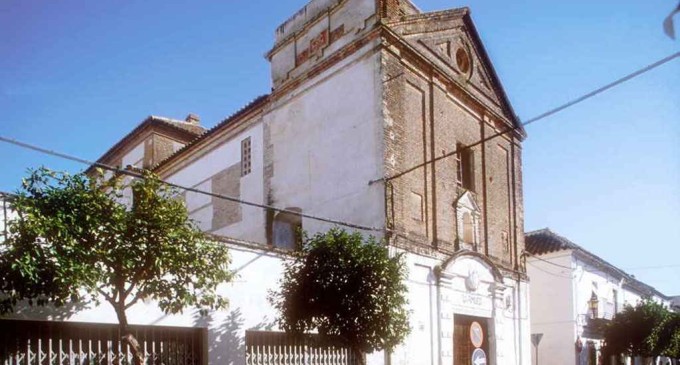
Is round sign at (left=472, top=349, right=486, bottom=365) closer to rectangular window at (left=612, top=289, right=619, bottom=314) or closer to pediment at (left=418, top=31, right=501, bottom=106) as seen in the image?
pediment at (left=418, top=31, right=501, bottom=106)

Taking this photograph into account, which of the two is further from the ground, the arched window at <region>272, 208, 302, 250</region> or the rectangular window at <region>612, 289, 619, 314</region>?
the arched window at <region>272, 208, 302, 250</region>

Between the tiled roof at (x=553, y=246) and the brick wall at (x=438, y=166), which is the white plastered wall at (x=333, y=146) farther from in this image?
the tiled roof at (x=553, y=246)

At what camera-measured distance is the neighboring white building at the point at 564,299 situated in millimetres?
25469

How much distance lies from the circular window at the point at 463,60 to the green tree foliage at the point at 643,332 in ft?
43.7

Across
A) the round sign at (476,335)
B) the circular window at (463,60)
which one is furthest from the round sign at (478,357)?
the circular window at (463,60)

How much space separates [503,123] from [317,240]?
12.2 meters

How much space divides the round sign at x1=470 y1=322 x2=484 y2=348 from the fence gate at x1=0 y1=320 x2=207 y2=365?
30.0ft

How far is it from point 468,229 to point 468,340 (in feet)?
10.8

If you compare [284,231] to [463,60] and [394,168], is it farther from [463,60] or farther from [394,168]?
[463,60]

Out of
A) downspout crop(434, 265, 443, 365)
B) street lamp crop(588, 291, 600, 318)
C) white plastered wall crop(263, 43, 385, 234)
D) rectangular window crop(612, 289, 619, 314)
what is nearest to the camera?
white plastered wall crop(263, 43, 385, 234)

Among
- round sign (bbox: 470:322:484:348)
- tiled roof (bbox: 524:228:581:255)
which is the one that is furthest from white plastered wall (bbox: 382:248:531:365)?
tiled roof (bbox: 524:228:581:255)

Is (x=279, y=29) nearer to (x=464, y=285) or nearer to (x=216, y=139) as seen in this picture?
(x=216, y=139)

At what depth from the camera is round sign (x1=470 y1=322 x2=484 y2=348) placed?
57.4 feet

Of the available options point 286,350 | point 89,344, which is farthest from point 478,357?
point 89,344
